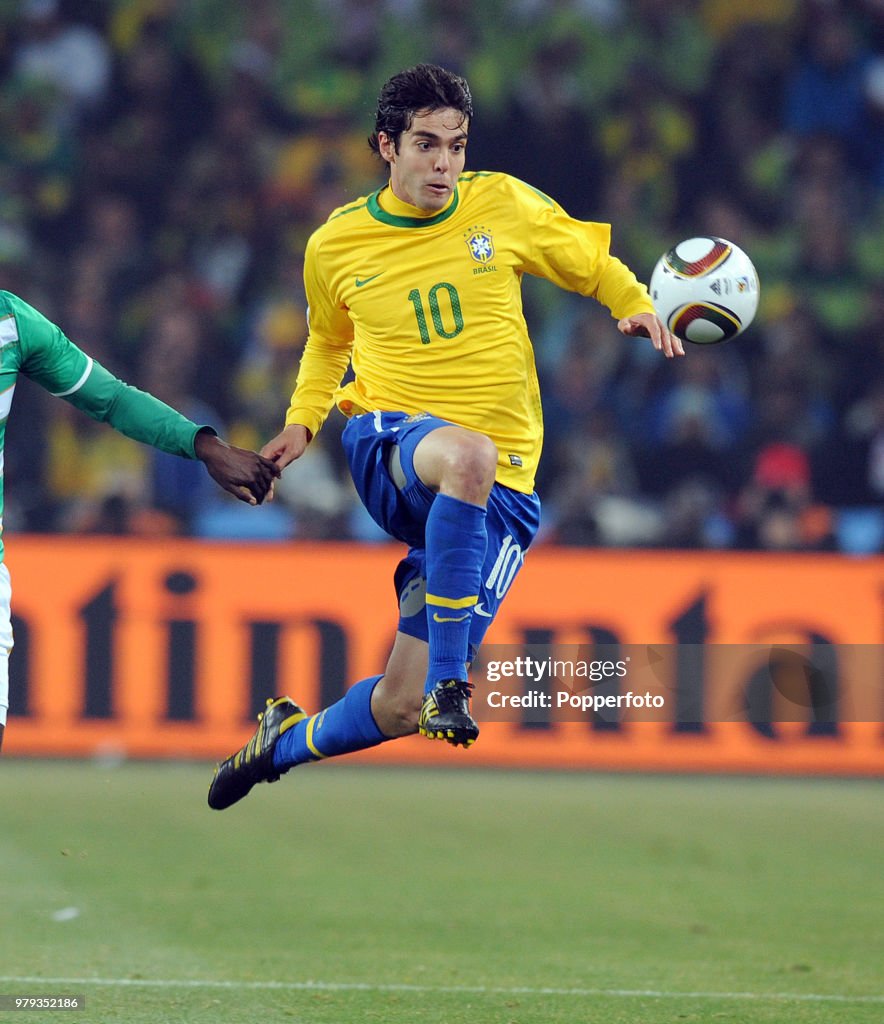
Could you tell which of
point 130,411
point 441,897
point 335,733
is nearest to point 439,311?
point 130,411

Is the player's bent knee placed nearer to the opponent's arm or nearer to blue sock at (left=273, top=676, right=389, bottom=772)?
the opponent's arm

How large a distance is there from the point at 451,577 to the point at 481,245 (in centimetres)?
101

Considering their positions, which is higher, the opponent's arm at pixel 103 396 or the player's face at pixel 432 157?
the player's face at pixel 432 157

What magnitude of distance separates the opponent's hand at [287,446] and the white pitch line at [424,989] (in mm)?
1478

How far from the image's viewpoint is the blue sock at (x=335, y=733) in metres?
5.39

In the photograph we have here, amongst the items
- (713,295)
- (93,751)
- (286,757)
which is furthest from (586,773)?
(713,295)

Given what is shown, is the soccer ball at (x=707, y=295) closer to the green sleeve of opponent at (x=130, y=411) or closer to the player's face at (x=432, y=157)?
the player's face at (x=432, y=157)

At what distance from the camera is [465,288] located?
5.22 metres

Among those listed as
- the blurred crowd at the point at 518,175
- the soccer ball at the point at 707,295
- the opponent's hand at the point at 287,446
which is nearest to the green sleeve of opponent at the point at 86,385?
the opponent's hand at the point at 287,446

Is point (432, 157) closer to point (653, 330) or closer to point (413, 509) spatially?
point (653, 330)

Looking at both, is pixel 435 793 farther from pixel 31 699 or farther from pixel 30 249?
pixel 30 249
